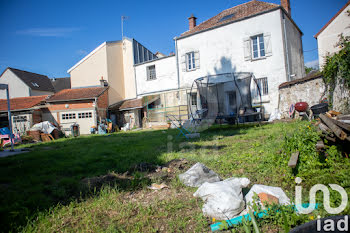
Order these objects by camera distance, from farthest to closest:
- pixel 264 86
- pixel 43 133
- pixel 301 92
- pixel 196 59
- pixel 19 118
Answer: pixel 19 118 < pixel 196 59 < pixel 43 133 < pixel 264 86 < pixel 301 92

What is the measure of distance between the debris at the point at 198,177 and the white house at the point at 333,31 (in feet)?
58.2

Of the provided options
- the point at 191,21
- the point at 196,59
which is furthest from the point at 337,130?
the point at 191,21

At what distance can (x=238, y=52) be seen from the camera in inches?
499

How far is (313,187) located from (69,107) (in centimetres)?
1742

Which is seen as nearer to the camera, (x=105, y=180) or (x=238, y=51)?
(x=105, y=180)

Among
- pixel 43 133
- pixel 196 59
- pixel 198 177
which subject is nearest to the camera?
pixel 198 177

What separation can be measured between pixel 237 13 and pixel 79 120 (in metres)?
14.1

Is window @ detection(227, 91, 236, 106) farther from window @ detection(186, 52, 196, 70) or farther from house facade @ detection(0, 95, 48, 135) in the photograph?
house facade @ detection(0, 95, 48, 135)

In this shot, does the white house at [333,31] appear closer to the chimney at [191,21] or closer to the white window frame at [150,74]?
the chimney at [191,21]

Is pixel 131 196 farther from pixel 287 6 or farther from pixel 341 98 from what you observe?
pixel 287 6

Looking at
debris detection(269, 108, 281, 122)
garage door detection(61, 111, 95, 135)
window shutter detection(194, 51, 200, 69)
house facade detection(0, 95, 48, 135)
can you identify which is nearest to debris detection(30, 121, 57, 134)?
garage door detection(61, 111, 95, 135)

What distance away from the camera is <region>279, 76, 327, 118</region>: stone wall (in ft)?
27.5

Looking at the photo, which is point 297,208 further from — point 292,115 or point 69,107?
point 69,107

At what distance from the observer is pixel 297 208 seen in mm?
1725
